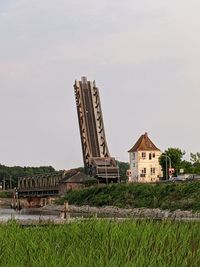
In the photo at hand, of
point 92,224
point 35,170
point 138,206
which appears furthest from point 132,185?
point 35,170

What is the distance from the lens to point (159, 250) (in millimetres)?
9484

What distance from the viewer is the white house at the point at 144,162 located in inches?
4392

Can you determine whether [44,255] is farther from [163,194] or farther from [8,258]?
[163,194]

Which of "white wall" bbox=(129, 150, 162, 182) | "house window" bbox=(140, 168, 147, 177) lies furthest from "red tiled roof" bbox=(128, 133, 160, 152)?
"house window" bbox=(140, 168, 147, 177)

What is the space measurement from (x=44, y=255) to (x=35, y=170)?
17435 centimetres

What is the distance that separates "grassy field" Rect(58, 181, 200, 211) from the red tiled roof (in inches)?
1127

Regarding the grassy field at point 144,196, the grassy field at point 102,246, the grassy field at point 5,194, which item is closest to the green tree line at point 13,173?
the grassy field at point 5,194

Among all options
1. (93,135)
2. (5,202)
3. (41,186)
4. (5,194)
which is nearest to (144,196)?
(93,135)

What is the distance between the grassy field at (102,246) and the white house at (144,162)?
9911 cm

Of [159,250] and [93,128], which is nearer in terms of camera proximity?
[159,250]

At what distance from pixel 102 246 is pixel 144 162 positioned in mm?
102236

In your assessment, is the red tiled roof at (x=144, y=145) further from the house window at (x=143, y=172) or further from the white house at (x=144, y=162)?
the house window at (x=143, y=172)

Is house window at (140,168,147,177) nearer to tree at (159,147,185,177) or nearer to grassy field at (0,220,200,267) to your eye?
tree at (159,147,185,177)

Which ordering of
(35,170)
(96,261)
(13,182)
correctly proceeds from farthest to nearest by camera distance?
(35,170) < (13,182) < (96,261)
